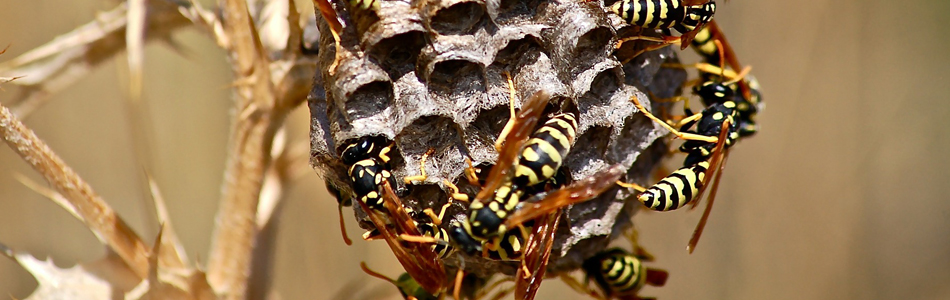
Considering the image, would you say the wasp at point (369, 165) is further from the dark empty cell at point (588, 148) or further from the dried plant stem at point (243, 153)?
the dark empty cell at point (588, 148)

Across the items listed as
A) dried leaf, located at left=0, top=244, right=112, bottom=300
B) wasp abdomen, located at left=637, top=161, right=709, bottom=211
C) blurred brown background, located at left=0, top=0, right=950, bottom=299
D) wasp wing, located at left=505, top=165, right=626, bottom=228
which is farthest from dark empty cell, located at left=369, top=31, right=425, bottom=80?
blurred brown background, located at left=0, top=0, right=950, bottom=299

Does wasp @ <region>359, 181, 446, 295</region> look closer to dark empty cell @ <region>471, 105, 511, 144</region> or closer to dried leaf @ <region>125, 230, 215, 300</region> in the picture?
dark empty cell @ <region>471, 105, 511, 144</region>

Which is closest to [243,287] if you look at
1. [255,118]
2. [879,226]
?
[255,118]

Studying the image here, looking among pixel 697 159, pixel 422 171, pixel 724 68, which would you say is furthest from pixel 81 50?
pixel 724 68

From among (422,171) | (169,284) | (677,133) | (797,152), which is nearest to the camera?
(422,171)

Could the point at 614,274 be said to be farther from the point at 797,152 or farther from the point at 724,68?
the point at 797,152

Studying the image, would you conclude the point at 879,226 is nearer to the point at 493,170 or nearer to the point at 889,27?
the point at 889,27
